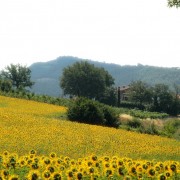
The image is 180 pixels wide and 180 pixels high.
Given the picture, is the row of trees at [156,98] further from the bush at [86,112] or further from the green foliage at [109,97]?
the bush at [86,112]

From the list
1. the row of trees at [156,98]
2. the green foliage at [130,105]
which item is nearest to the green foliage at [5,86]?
the row of trees at [156,98]

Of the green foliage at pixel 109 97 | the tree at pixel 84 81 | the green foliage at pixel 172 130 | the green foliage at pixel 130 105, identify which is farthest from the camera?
Answer: the green foliage at pixel 109 97

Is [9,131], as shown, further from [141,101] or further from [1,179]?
[141,101]

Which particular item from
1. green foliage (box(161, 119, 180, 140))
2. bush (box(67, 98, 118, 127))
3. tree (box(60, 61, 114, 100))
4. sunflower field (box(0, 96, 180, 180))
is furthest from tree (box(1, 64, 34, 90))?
sunflower field (box(0, 96, 180, 180))

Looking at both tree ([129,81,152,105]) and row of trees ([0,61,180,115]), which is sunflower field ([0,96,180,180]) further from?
tree ([129,81,152,105])

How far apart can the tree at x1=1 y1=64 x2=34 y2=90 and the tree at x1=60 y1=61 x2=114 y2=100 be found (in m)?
19.0

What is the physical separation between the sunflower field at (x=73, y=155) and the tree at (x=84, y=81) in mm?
97327

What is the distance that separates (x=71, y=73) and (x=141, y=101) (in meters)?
21.9

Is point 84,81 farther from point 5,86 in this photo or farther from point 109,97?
point 5,86

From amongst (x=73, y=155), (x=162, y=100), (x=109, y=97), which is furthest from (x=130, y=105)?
(x=73, y=155)

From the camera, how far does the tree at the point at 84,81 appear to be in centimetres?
12459

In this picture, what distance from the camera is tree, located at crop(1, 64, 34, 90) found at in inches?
4277

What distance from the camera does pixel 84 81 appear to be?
126m

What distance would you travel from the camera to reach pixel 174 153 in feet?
69.8
